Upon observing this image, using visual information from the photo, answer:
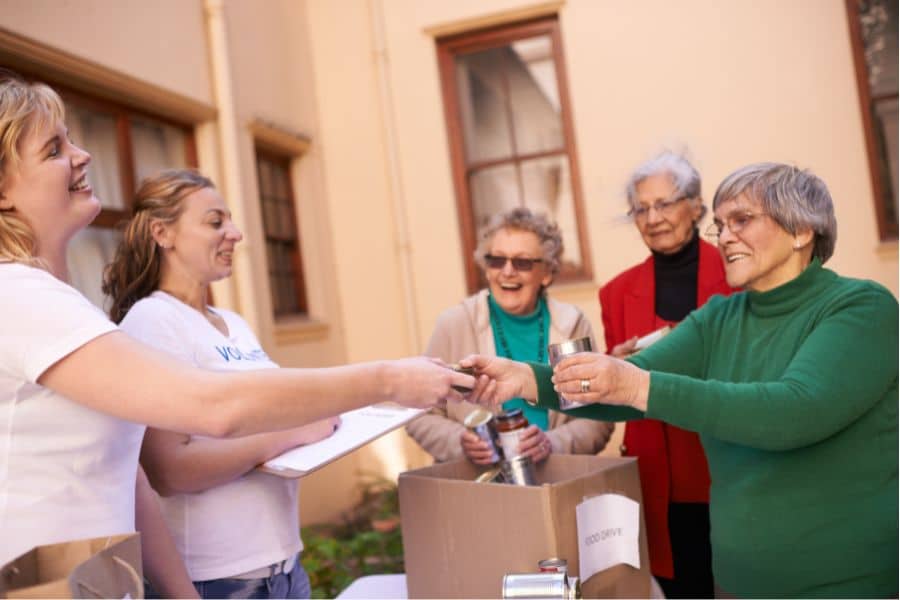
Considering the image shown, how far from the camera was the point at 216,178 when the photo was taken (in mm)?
4531

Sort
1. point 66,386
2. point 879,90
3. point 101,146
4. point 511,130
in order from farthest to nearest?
point 511,130
point 879,90
point 101,146
point 66,386

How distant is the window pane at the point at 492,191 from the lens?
561 centimetres

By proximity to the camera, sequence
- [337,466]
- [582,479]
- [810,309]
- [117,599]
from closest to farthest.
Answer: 1. [117,599]
2. [582,479]
3. [810,309]
4. [337,466]

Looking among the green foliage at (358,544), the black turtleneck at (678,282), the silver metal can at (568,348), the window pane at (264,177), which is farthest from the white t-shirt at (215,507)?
the window pane at (264,177)

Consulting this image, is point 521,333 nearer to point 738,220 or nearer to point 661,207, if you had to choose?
point 661,207

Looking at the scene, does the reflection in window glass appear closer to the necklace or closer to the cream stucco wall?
the cream stucco wall

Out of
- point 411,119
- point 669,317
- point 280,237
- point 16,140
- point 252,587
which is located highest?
point 411,119

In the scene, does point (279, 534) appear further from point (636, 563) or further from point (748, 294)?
point (748, 294)

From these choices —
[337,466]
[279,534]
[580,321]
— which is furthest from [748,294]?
[337,466]

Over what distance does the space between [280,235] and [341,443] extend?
3.97 meters

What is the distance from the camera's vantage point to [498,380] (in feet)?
5.80

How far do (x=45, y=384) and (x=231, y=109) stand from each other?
3640 mm

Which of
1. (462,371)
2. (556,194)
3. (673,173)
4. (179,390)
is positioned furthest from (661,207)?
(556,194)

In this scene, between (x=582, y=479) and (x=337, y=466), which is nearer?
(x=582, y=479)
